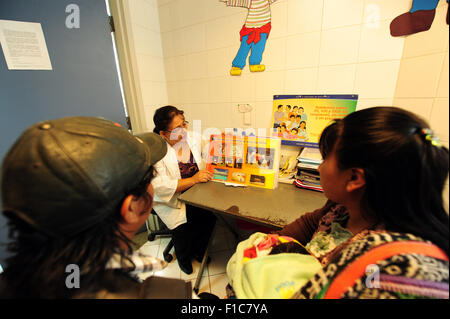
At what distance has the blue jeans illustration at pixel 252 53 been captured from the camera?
1480mm

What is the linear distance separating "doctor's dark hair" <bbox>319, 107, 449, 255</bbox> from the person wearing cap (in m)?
0.66

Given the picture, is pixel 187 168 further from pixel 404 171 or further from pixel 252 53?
pixel 404 171

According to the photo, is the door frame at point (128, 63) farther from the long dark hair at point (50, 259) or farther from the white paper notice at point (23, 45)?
the long dark hair at point (50, 259)

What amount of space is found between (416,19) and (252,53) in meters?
0.98

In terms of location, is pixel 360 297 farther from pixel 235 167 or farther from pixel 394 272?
pixel 235 167

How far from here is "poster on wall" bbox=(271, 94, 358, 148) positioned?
1324 mm

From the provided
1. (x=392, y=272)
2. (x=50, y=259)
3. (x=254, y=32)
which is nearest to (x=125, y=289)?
(x=50, y=259)

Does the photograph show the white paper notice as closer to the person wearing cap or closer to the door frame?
the door frame

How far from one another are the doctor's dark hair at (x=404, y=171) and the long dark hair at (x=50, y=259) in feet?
2.40

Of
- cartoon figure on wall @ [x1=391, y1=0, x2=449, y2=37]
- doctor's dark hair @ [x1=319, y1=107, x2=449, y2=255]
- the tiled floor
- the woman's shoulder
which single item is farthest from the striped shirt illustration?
the tiled floor

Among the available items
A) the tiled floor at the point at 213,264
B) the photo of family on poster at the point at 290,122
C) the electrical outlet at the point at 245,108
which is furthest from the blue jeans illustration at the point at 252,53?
the tiled floor at the point at 213,264

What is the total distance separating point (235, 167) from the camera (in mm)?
1458
